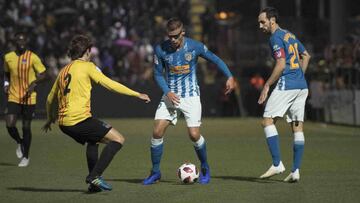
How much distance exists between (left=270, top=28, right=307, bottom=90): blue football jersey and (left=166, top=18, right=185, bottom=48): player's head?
1.16m

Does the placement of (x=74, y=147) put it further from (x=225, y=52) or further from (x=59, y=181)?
(x=225, y=52)

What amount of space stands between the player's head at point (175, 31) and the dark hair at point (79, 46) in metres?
1.40

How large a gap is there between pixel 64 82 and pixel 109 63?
18548 mm

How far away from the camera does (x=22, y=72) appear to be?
14.9m

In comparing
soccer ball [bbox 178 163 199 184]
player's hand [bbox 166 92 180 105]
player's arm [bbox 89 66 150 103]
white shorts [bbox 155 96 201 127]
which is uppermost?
player's arm [bbox 89 66 150 103]

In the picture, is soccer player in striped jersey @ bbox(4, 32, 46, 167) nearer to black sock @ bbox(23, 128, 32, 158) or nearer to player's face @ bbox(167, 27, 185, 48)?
black sock @ bbox(23, 128, 32, 158)

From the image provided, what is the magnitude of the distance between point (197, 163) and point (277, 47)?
3.49 metres

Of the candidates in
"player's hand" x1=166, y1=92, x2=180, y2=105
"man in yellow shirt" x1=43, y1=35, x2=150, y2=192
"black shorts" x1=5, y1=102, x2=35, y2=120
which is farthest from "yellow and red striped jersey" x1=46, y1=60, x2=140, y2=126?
"black shorts" x1=5, y1=102, x2=35, y2=120

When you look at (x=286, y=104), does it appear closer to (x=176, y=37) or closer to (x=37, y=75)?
(x=176, y=37)

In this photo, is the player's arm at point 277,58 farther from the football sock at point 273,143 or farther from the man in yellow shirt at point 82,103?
the man in yellow shirt at point 82,103

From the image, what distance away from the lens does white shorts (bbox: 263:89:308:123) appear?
38.4ft

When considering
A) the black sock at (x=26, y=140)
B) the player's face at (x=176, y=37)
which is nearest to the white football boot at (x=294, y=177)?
the player's face at (x=176, y=37)

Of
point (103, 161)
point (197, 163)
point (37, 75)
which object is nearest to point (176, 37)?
point (103, 161)

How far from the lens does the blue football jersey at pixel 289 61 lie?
11.6m
